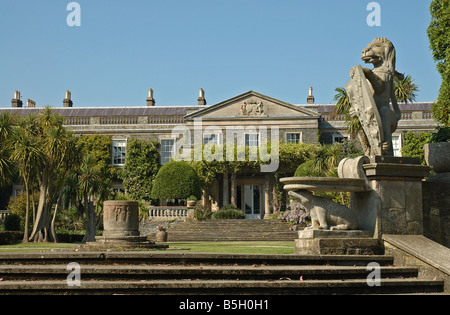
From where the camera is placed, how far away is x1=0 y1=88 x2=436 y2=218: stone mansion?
35094 millimetres

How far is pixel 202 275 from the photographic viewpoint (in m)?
6.34

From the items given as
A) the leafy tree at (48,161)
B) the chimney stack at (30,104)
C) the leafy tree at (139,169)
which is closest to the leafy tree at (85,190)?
the leafy tree at (48,161)

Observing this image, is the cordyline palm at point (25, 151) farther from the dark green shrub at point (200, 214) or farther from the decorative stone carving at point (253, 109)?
the decorative stone carving at point (253, 109)

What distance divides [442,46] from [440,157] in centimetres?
706

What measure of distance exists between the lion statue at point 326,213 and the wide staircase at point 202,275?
25.5 inches

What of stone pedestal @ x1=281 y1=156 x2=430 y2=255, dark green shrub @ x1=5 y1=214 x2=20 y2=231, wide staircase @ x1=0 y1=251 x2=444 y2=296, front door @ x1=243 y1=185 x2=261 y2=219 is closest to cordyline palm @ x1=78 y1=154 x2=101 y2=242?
dark green shrub @ x1=5 y1=214 x2=20 y2=231

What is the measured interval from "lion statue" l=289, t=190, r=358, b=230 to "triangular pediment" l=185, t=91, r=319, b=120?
96.1 feet

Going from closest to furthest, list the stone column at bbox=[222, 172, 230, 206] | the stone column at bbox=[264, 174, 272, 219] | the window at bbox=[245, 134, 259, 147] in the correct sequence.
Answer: the stone column at bbox=[264, 174, 272, 219], the stone column at bbox=[222, 172, 230, 206], the window at bbox=[245, 134, 259, 147]

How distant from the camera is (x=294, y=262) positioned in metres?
7.07

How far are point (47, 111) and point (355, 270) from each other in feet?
62.9

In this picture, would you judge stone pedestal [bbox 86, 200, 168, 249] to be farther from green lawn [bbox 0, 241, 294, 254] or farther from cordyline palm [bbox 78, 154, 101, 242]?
cordyline palm [bbox 78, 154, 101, 242]

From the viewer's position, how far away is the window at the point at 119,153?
37.8m
